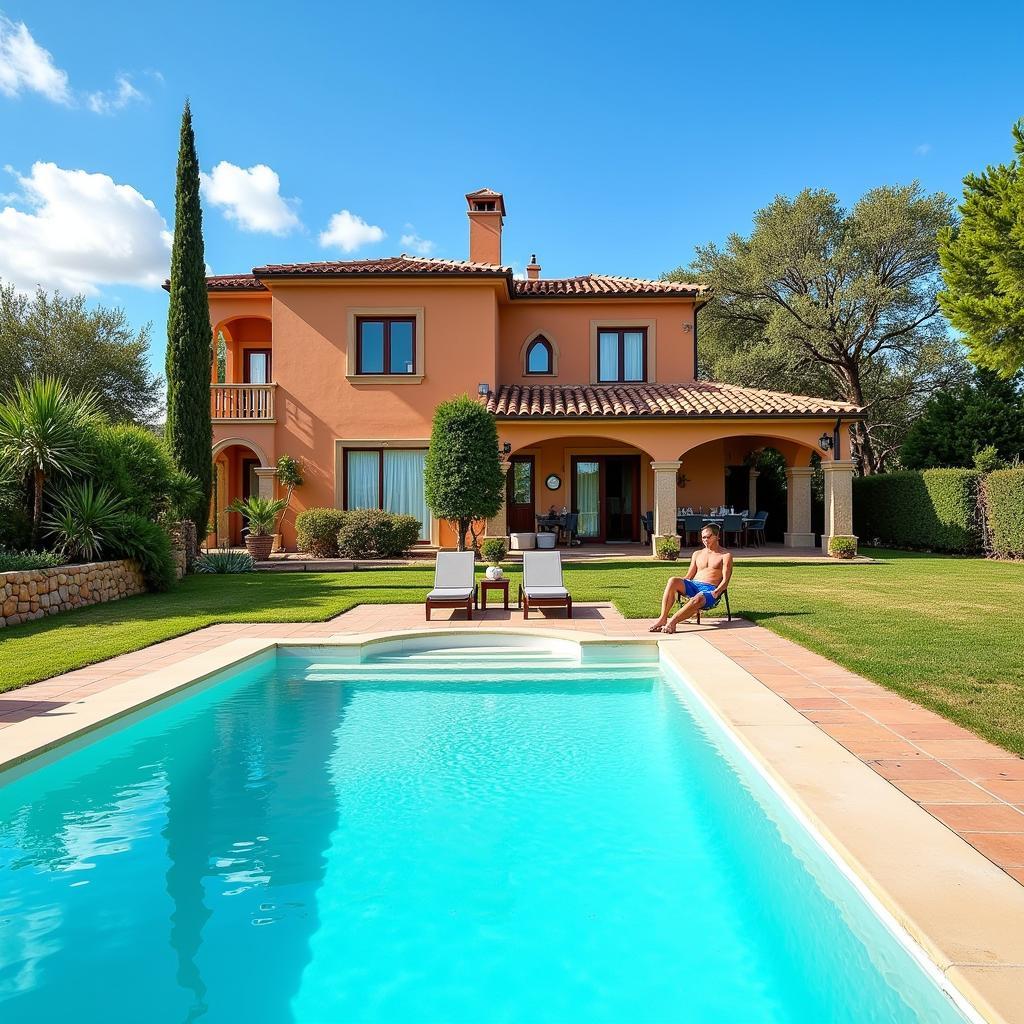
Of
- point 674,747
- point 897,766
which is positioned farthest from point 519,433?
point 897,766

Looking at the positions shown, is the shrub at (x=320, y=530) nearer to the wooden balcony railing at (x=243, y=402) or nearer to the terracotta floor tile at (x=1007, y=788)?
the wooden balcony railing at (x=243, y=402)

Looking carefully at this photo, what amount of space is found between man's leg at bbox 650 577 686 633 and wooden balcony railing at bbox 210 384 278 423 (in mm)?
14524

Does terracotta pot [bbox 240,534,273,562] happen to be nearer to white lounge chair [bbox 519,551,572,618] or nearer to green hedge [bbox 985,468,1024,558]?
white lounge chair [bbox 519,551,572,618]

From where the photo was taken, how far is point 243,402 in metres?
20.2

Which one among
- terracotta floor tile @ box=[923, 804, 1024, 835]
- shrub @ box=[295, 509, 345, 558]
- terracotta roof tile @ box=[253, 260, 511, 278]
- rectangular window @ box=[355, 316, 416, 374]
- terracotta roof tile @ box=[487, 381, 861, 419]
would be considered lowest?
terracotta floor tile @ box=[923, 804, 1024, 835]

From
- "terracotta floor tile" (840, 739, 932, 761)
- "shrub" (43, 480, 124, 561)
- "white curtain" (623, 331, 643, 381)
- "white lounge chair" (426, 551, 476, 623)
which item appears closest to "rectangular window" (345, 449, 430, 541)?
"white curtain" (623, 331, 643, 381)

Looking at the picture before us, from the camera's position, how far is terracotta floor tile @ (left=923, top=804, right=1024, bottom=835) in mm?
3293

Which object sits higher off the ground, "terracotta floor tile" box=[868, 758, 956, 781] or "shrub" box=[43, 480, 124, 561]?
"shrub" box=[43, 480, 124, 561]

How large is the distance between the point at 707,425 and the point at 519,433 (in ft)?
15.7

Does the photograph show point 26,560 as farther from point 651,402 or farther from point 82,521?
point 651,402

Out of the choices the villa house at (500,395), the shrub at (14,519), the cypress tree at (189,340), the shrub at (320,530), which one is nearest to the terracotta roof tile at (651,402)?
the villa house at (500,395)

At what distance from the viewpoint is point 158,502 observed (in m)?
14.5

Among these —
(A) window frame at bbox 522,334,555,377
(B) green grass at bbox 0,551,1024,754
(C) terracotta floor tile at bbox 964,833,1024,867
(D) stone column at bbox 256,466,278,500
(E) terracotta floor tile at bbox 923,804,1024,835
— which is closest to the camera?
A: (C) terracotta floor tile at bbox 964,833,1024,867

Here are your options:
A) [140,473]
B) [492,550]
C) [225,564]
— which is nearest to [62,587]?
[140,473]
